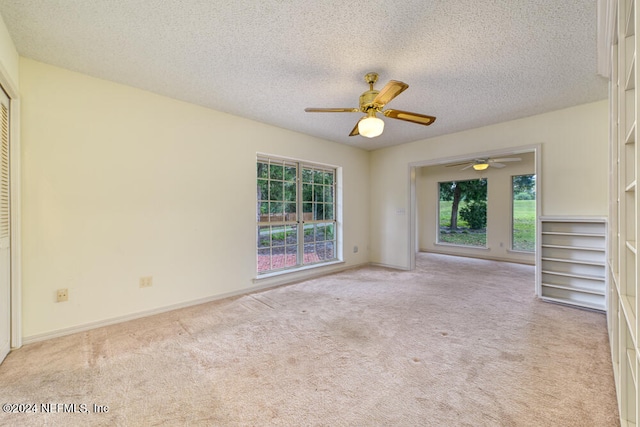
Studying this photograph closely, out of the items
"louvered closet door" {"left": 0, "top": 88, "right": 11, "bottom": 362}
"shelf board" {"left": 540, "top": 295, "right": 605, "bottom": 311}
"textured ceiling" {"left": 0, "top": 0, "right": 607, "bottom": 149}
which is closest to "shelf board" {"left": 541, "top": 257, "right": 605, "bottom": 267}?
"shelf board" {"left": 540, "top": 295, "right": 605, "bottom": 311}

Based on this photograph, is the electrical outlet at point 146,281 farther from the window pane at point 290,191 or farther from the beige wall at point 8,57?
the window pane at point 290,191

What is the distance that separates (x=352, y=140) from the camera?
488 cm

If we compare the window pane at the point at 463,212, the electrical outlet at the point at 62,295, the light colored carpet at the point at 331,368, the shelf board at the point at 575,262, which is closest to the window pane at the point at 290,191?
the light colored carpet at the point at 331,368

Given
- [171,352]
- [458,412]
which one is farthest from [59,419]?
[458,412]

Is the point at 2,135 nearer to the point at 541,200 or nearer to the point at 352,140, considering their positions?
the point at 352,140

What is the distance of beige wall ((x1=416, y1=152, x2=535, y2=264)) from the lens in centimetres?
592

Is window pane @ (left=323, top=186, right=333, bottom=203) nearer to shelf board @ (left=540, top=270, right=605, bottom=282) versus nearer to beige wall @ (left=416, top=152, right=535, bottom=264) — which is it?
shelf board @ (left=540, top=270, right=605, bottom=282)

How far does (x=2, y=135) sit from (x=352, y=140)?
421 cm

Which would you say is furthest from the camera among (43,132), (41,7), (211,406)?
(43,132)

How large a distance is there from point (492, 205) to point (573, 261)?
337cm

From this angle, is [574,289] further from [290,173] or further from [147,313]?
[147,313]

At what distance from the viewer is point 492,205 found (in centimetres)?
634

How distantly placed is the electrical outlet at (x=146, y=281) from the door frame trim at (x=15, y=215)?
88 centimetres

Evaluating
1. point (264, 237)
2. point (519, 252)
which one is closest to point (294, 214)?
point (264, 237)
